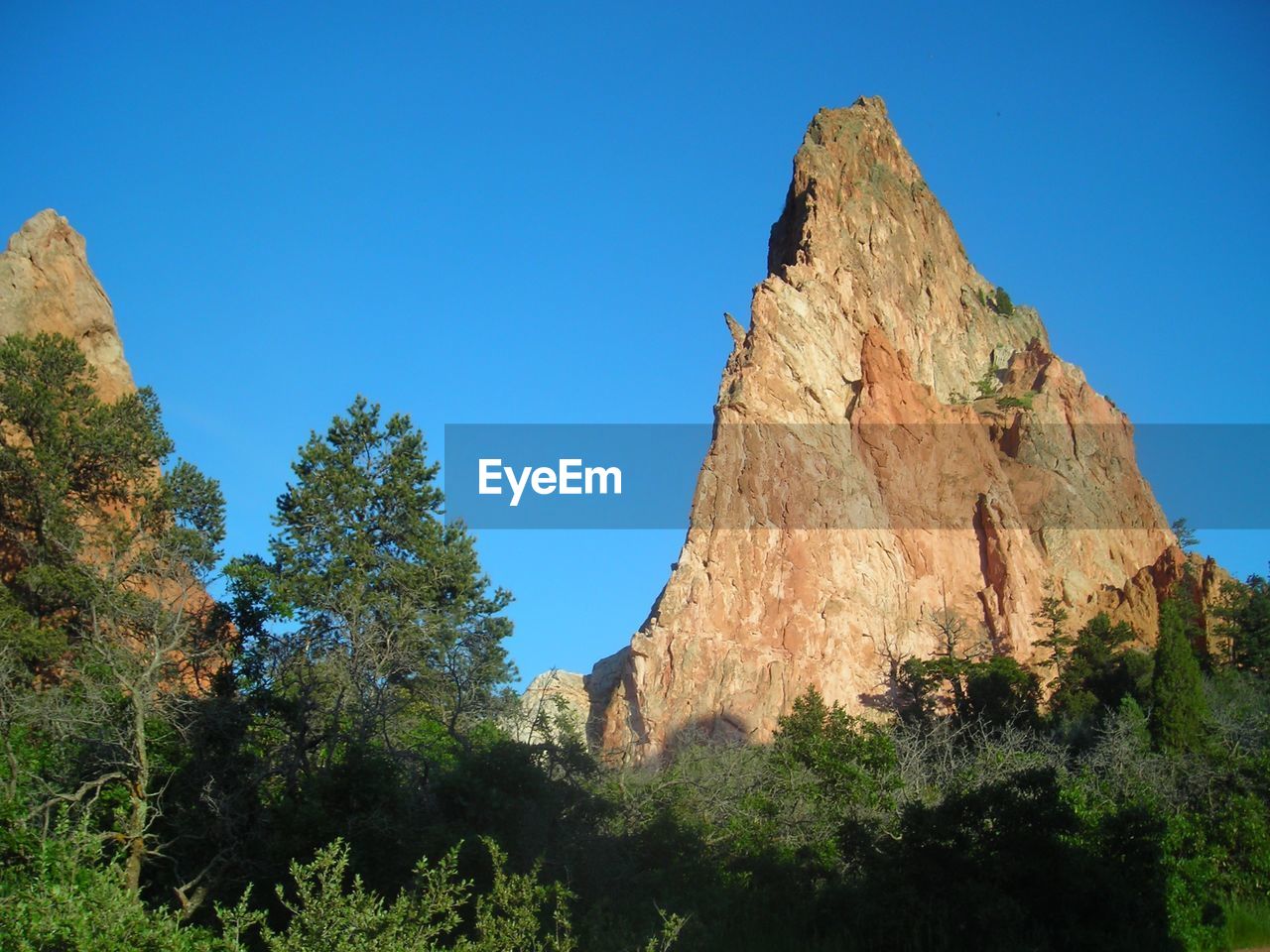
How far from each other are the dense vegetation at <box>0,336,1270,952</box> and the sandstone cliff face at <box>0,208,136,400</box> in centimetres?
837

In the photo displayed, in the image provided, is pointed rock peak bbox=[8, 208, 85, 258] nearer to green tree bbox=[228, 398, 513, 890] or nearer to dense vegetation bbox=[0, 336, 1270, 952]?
dense vegetation bbox=[0, 336, 1270, 952]

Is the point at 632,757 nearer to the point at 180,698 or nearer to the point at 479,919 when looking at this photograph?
the point at 180,698

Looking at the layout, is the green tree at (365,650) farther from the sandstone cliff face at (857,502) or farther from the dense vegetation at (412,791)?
the sandstone cliff face at (857,502)

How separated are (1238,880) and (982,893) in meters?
4.98

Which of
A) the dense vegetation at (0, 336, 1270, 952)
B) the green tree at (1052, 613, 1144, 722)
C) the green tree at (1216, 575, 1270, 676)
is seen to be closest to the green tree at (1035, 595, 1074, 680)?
the green tree at (1052, 613, 1144, 722)

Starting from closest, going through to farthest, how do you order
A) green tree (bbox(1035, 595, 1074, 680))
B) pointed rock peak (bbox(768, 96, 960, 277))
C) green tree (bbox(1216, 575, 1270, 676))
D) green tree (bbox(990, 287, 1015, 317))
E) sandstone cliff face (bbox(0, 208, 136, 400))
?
sandstone cliff face (bbox(0, 208, 136, 400)), green tree (bbox(1216, 575, 1270, 676)), green tree (bbox(1035, 595, 1074, 680)), pointed rock peak (bbox(768, 96, 960, 277)), green tree (bbox(990, 287, 1015, 317))

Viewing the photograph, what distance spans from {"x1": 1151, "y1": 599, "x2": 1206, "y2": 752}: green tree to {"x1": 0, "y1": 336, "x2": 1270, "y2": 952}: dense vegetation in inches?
4.7

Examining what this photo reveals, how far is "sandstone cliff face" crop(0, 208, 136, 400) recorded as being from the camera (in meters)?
37.2

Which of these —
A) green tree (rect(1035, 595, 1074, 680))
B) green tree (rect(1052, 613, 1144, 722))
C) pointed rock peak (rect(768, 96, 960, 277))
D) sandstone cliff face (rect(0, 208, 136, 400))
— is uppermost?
pointed rock peak (rect(768, 96, 960, 277))

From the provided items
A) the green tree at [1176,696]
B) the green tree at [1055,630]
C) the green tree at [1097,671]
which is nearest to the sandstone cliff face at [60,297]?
the green tree at [1176,696]

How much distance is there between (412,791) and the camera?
17.3 metres

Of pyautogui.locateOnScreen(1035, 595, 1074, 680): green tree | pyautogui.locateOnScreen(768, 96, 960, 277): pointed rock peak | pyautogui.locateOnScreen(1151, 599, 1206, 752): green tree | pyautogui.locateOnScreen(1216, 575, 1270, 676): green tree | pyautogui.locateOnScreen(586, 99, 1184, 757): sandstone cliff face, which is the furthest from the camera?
pyautogui.locateOnScreen(768, 96, 960, 277): pointed rock peak

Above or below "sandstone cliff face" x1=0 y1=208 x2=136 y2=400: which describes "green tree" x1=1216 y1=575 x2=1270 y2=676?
below

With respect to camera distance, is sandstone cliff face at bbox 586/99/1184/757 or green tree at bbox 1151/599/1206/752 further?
sandstone cliff face at bbox 586/99/1184/757
